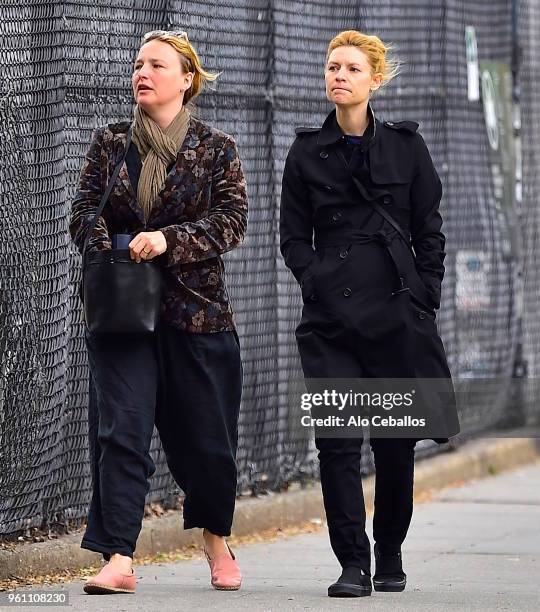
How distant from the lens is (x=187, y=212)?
6117mm

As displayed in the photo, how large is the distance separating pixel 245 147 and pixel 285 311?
0.92m

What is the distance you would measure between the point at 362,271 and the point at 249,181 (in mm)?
2487

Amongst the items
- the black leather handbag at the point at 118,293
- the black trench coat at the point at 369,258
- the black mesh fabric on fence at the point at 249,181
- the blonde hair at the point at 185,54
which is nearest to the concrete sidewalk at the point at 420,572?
the black mesh fabric on fence at the point at 249,181

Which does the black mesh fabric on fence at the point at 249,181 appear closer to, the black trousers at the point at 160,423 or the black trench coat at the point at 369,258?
the black trousers at the point at 160,423

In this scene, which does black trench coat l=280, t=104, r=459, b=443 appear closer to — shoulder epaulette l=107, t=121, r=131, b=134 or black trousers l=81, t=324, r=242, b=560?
black trousers l=81, t=324, r=242, b=560

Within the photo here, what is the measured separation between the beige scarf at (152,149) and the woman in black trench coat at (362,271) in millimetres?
461

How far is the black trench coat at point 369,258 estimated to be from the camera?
6156mm

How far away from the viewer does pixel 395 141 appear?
6.28 meters

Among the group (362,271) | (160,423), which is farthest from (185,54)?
(160,423)

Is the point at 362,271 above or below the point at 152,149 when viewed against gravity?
below

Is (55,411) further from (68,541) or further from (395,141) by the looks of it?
(395,141)

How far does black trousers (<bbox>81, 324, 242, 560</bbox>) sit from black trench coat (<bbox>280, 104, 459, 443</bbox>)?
0.34m

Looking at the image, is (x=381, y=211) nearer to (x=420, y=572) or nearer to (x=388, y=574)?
(x=388, y=574)

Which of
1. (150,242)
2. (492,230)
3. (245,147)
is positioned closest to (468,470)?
(492,230)
